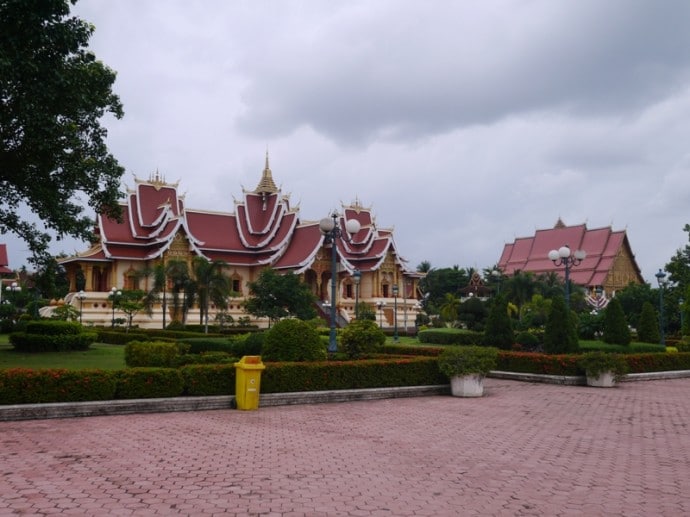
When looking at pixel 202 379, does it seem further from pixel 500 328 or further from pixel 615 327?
pixel 615 327

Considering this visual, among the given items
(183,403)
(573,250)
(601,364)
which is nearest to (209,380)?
(183,403)

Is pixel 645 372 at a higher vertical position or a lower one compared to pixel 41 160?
lower

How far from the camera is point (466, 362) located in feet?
45.1

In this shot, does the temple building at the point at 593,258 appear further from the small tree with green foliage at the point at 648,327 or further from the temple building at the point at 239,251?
the small tree with green foliage at the point at 648,327

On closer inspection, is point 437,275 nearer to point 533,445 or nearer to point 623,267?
point 623,267

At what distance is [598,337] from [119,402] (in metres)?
23.0

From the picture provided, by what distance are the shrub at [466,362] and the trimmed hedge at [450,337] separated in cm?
941

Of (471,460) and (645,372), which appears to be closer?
(471,460)

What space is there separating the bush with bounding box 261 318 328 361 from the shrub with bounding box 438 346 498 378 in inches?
107

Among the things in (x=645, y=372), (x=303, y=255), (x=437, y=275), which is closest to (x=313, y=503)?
(x=645, y=372)

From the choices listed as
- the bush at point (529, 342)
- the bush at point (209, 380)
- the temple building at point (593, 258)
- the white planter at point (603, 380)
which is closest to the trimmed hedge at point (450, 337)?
the bush at point (529, 342)

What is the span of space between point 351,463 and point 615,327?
1703 cm

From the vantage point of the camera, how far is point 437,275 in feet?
267

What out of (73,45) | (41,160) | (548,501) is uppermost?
(73,45)
